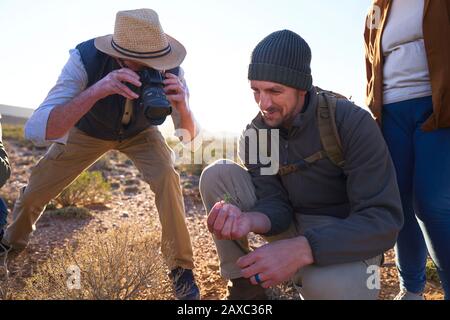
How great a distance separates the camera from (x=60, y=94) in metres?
3.00

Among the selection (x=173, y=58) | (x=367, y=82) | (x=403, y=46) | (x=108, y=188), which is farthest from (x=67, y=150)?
(x=108, y=188)

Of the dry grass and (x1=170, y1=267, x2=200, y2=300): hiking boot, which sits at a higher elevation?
the dry grass

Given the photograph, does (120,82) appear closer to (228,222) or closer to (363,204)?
(228,222)

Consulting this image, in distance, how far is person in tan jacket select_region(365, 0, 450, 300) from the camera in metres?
2.31

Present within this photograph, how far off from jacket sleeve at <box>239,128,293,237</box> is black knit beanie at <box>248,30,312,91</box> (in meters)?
0.42

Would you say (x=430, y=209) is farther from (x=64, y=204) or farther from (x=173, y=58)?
(x=64, y=204)

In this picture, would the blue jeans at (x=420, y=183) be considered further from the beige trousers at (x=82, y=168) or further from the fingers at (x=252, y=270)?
the beige trousers at (x=82, y=168)

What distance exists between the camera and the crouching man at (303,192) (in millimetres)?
2002

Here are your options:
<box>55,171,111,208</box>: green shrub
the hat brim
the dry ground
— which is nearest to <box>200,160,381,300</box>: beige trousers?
the dry ground

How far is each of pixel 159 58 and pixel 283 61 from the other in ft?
3.35

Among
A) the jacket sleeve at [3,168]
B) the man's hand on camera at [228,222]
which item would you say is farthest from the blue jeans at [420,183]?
the jacket sleeve at [3,168]

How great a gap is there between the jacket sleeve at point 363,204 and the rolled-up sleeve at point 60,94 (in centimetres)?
171

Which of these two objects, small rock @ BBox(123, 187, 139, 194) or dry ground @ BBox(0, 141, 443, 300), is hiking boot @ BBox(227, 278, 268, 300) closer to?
dry ground @ BBox(0, 141, 443, 300)

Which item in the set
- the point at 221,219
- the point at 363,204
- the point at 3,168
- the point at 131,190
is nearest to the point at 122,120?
the point at 3,168
